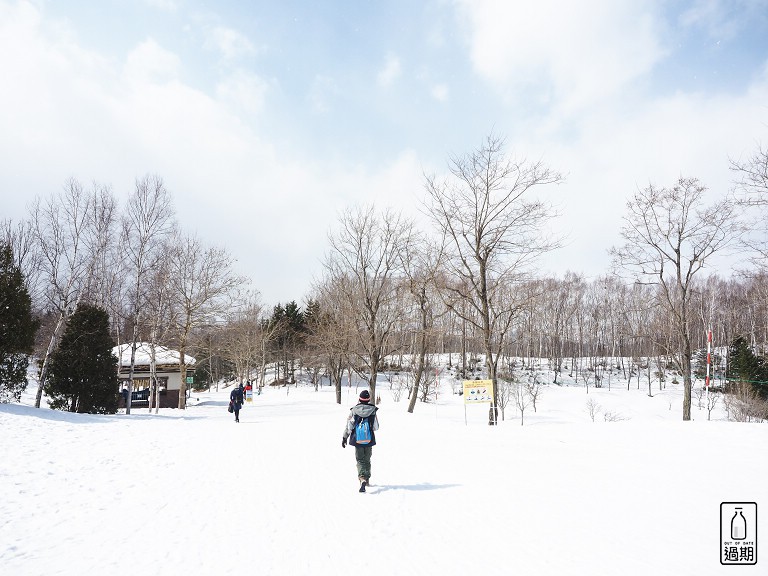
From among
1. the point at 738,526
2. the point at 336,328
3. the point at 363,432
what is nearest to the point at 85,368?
the point at 336,328

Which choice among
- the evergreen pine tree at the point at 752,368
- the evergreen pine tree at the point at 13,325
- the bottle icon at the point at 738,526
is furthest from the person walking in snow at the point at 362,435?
the evergreen pine tree at the point at 752,368

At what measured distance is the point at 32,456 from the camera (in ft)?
29.6

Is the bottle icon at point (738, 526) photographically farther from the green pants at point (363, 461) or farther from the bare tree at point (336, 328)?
the bare tree at point (336, 328)

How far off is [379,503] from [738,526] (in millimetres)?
4969

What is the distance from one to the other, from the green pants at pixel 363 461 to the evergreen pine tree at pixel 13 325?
47.8ft

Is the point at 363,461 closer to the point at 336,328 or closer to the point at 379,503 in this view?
the point at 379,503

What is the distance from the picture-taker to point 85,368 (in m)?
18.4

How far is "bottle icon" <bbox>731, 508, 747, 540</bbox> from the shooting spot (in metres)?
5.32

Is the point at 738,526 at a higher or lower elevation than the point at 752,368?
higher

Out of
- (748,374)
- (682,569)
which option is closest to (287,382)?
(748,374)

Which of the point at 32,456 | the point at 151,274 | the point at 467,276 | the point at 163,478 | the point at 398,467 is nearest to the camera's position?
the point at 163,478

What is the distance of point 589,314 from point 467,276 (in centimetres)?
5341

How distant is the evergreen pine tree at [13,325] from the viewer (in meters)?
14.8

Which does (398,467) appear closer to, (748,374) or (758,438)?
(758,438)
